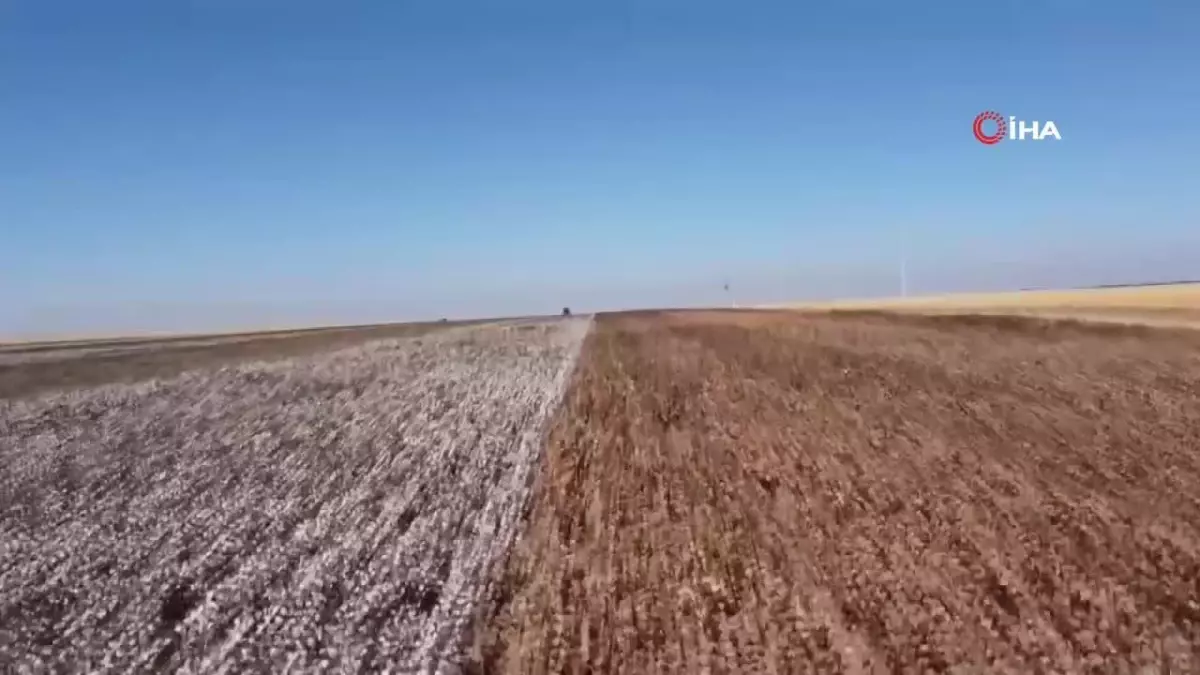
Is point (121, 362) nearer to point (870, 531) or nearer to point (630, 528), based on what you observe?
point (630, 528)

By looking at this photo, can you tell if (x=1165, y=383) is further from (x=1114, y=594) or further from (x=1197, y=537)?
(x=1114, y=594)

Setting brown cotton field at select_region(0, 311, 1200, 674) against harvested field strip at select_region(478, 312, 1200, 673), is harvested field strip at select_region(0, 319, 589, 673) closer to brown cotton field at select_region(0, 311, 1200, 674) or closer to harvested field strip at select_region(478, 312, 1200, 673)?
brown cotton field at select_region(0, 311, 1200, 674)

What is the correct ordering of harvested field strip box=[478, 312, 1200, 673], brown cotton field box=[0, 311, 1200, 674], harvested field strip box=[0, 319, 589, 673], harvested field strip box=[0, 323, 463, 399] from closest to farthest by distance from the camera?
harvested field strip box=[478, 312, 1200, 673] → brown cotton field box=[0, 311, 1200, 674] → harvested field strip box=[0, 319, 589, 673] → harvested field strip box=[0, 323, 463, 399]

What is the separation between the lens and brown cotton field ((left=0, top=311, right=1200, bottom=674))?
7363mm

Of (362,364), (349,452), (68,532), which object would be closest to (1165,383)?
(349,452)

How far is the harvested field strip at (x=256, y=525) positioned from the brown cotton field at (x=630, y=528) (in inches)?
1.6

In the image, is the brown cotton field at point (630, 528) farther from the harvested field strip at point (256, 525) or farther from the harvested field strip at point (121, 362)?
the harvested field strip at point (121, 362)

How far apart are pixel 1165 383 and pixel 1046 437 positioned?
4609mm

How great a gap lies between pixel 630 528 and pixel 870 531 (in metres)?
2.27

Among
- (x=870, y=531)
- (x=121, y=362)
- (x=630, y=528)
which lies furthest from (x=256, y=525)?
(x=121, y=362)

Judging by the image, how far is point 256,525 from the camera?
34.9ft

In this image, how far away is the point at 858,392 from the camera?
1725 cm

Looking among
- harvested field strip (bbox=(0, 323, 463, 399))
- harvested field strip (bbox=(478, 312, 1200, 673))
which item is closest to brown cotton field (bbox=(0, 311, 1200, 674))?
harvested field strip (bbox=(478, 312, 1200, 673))

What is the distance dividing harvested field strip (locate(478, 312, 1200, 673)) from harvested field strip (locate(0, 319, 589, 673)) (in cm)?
77
